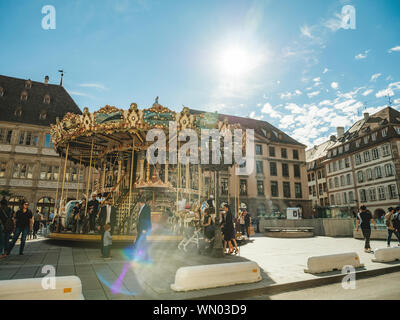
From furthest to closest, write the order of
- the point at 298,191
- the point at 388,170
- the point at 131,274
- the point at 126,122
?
1. the point at 298,191
2. the point at 388,170
3. the point at 126,122
4. the point at 131,274

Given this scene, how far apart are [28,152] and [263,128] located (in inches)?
1464

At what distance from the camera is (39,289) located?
3.32 meters

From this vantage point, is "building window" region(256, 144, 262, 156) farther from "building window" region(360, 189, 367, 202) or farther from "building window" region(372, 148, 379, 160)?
"building window" region(360, 189, 367, 202)

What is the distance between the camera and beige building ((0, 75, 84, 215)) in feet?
94.0

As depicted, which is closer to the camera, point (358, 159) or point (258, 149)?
point (358, 159)

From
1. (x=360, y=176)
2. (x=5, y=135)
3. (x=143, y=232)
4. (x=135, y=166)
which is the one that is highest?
(x=5, y=135)

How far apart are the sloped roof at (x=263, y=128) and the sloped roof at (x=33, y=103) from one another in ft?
67.1

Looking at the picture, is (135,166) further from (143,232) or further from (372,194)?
(372,194)

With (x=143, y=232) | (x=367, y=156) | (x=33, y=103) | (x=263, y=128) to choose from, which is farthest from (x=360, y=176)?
(x=33, y=103)

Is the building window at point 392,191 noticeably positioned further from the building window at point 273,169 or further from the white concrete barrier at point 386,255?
the white concrete barrier at point 386,255

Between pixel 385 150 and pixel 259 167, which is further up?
pixel 385 150

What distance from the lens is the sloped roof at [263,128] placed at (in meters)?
44.9
